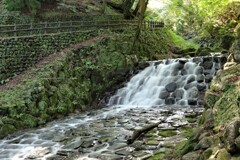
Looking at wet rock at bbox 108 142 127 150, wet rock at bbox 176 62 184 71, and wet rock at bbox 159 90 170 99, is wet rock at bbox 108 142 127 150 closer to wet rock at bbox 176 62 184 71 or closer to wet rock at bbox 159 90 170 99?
wet rock at bbox 159 90 170 99

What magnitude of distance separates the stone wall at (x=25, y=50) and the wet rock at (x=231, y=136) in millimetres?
11561

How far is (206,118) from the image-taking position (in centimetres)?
632

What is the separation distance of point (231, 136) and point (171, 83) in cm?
1100

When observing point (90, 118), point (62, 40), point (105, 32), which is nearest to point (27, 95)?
point (90, 118)

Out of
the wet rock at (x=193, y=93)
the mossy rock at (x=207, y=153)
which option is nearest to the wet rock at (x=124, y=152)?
the mossy rock at (x=207, y=153)

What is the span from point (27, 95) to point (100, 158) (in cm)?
612

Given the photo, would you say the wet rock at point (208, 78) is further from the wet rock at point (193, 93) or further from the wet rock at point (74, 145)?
the wet rock at point (74, 145)

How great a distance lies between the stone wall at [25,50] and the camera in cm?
1401

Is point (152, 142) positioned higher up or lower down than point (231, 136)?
lower down

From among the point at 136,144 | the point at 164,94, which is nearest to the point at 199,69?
the point at 164,94

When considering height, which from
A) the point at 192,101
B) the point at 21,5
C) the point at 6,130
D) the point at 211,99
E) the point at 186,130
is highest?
the point at 21,5

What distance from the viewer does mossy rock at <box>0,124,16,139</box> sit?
32.9 ft

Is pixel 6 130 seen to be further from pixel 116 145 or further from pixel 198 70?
pixel 198 70

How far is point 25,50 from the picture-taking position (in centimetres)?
1498
